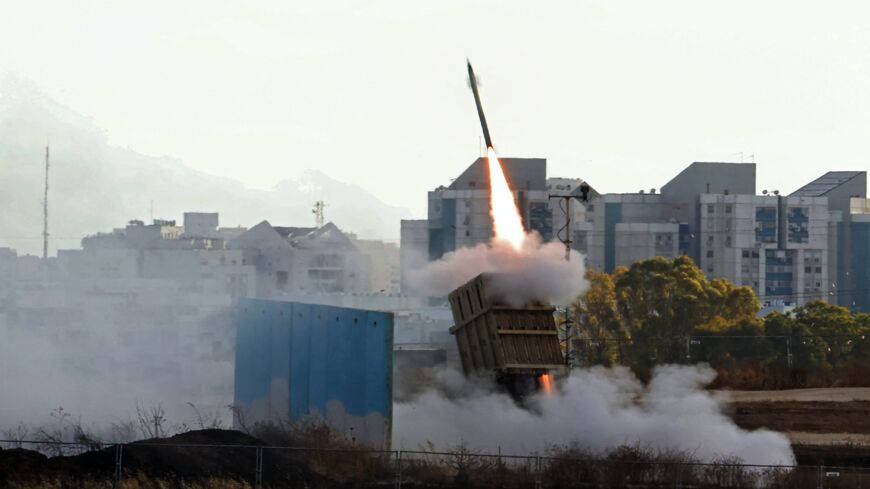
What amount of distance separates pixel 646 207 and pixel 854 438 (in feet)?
390

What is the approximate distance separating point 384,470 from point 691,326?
53.0 meters

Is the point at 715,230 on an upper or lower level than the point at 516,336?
upper

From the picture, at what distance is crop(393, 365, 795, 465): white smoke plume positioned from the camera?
132 ft

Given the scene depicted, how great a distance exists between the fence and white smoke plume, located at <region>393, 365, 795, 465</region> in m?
2.61

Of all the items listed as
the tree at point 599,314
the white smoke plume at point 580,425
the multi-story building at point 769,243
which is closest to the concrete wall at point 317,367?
the white smoke plume at point 580,425

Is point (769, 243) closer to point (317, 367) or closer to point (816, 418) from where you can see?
point (816, 418)

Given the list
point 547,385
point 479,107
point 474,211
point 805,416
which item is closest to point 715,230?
point 474,211

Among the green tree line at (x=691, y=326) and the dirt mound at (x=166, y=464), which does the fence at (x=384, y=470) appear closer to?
the dirt mound at (x=166, y=464)

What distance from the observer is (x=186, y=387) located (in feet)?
232

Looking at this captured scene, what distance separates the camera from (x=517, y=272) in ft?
133

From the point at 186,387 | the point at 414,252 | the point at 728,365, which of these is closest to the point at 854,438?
the point at 728,365

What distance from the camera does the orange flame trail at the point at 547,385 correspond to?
41375 mm

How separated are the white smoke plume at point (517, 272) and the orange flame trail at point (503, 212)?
1.52 ft

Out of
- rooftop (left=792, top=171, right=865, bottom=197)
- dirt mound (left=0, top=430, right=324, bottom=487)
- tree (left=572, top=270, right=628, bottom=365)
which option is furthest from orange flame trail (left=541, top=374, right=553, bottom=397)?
rooftop (left=792, top=171, right=865, bottom=197)
